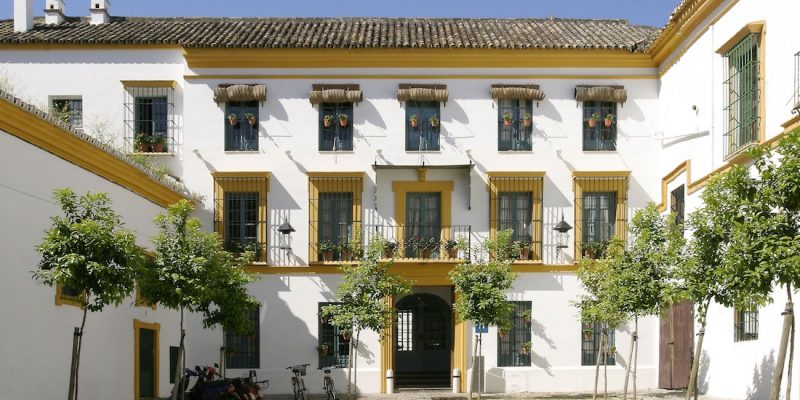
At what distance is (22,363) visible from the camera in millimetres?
16234

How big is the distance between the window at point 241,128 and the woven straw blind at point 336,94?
1614 mm

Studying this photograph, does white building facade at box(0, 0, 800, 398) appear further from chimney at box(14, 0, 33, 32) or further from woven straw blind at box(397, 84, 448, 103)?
chimney at box(14, 0, 33, 32)

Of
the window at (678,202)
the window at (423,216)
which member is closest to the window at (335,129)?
the window at (423,216)

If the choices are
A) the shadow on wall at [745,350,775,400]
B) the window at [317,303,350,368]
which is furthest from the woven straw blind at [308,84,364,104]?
the shadow on wall at [745,350,775,400]

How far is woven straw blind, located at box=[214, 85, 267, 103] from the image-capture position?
88.4 feet

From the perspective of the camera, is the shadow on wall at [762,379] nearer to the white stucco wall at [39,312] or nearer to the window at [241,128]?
the white stucco wall at [39,312]

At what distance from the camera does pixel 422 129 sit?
2727 cm

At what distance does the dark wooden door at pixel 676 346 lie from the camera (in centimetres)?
2427

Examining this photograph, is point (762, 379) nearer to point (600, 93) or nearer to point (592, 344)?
point (592, 344)

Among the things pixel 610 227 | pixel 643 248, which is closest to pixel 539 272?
pixel 610 227

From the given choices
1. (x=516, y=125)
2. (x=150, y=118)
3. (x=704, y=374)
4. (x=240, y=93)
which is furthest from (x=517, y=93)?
(x=150, y=118)

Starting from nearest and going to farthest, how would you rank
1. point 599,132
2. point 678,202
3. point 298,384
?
point 298,384 < point 678,202 < point 599,132

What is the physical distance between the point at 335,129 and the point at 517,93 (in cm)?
479

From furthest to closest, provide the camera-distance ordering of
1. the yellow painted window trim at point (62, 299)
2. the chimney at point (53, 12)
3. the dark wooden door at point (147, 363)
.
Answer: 1. the chimney at point (53, 12)
2. the dark wooden door at point (147, 363)
3. the yellow painted window trim at point (62, 299)
